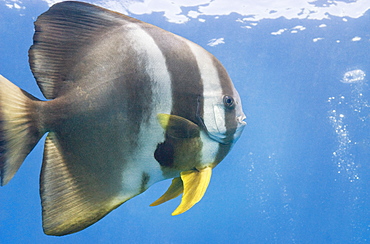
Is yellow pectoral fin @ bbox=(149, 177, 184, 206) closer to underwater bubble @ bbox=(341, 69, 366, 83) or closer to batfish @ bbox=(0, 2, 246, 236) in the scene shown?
batfish @ bbox=(0, 2, 246, 236)

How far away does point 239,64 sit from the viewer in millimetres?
→ 17359

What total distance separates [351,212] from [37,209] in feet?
103

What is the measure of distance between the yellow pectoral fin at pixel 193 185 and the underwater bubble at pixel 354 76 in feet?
63.5

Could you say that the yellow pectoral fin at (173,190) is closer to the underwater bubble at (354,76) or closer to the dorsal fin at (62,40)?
the dorsal fin at (62,40)

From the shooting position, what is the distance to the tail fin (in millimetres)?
804

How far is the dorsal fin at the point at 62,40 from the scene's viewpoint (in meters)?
0.95

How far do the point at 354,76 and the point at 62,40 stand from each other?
20.0 meters

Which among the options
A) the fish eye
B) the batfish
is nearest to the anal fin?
the batfish

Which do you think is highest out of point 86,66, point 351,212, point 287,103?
point 86,66

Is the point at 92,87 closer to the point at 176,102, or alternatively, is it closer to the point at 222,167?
the point at 176,102

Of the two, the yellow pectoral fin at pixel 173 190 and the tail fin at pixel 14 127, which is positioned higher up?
the tail fin at pixel 14 127

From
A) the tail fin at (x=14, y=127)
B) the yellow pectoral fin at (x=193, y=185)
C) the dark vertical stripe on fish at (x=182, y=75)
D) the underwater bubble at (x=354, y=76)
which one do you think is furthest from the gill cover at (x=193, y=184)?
the underwater bubble at (x=354, y=76)

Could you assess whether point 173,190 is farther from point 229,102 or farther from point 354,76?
point 354,76

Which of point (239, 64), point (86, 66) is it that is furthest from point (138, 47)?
point (239, 64)
